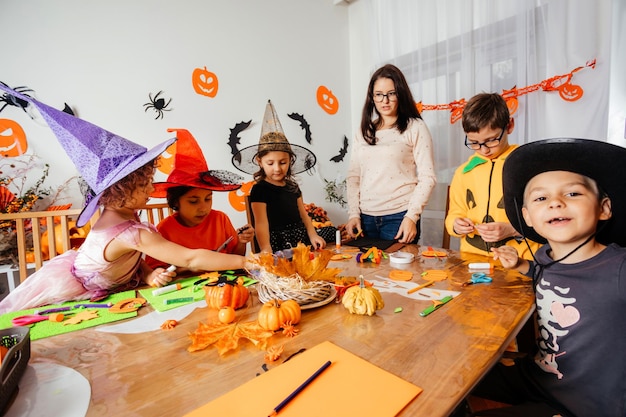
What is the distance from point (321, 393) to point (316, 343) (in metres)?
0.16

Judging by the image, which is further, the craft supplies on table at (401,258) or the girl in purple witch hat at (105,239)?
the craft supplies on table at (401,258)

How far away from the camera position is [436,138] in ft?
9.27

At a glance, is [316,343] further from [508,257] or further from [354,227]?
[354,227]

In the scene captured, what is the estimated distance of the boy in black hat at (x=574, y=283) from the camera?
0.74 m

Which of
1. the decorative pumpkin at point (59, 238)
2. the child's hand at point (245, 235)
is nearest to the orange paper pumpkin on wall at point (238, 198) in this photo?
the decorative pumpkin at point (59, 238)

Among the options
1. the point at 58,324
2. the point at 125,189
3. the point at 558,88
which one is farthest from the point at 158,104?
the point at 558,88

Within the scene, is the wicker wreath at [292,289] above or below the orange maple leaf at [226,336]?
above

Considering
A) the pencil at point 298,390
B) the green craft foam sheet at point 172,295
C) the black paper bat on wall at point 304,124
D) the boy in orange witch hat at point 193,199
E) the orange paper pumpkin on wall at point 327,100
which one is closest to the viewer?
the pencil at point 298,390

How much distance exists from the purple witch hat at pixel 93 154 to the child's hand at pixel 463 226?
122 cm

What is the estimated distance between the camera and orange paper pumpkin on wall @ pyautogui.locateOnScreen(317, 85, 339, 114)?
3588mm

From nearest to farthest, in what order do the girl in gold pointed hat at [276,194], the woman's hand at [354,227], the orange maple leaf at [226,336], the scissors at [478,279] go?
the orange maple leaf at [226,336] < the scissors at [478,279] < the girl in gold pointed hat at [276,194] < the woman's hand at [354,227]

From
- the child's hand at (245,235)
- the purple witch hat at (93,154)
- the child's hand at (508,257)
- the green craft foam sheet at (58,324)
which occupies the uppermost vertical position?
the purple witch hat at (93,154)

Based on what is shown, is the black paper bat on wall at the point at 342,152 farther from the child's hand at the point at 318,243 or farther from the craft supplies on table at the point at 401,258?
the craft supplies on table at the point at 401,258

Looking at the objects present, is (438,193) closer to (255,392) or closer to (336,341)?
(336,341)
